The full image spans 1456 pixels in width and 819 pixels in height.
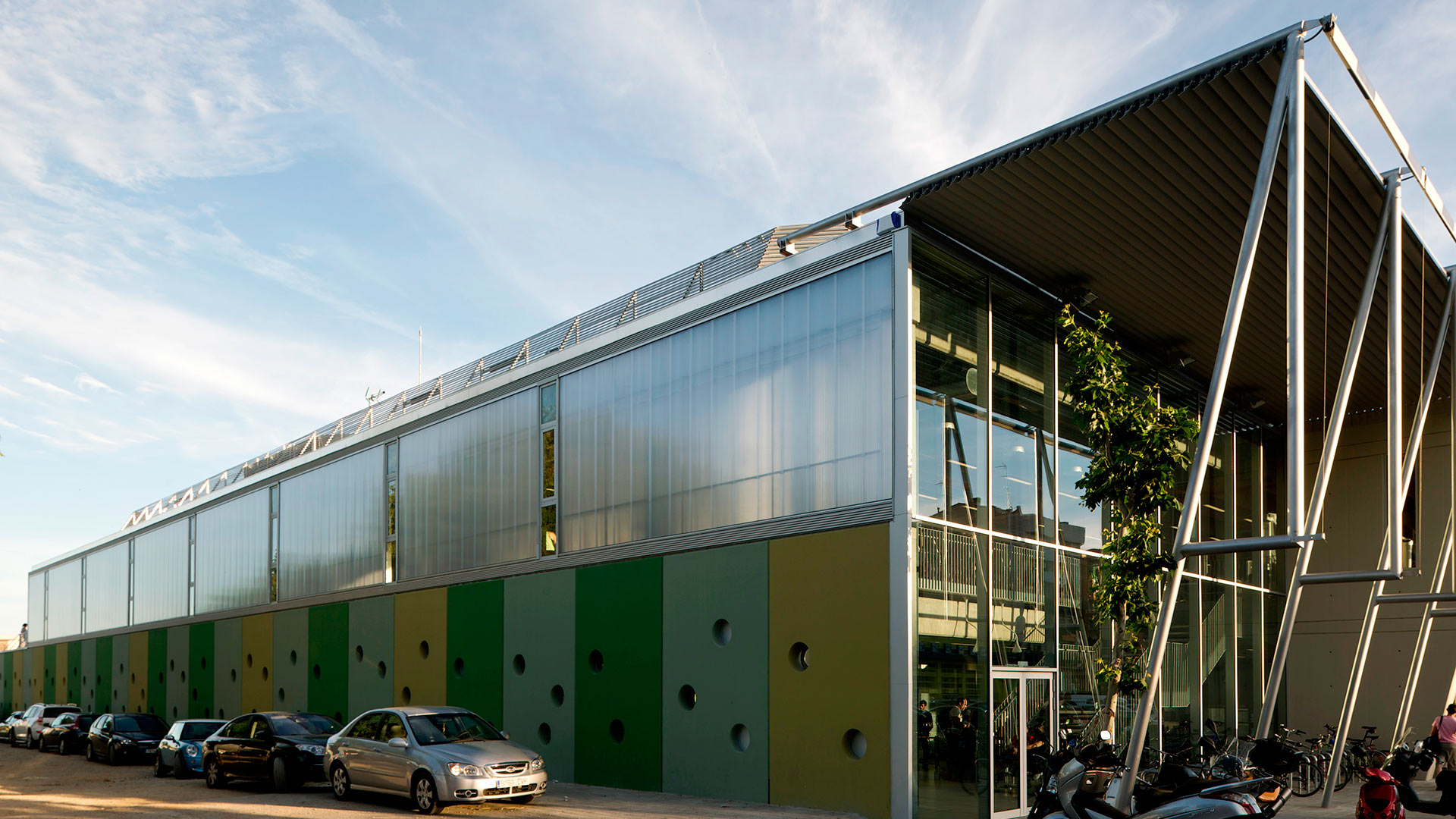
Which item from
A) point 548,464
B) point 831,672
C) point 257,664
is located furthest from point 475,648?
point 257,664

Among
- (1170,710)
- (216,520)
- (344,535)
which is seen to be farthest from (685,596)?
(216,520)

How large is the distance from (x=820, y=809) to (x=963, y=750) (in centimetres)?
207

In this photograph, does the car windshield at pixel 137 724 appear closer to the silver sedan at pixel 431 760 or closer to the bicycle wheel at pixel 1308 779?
the silver sedan at pixel 431 760

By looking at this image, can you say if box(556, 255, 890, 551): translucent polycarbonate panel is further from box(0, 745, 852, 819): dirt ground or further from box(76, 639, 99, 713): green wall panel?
box(76, 639, 99, 713): green wall panel

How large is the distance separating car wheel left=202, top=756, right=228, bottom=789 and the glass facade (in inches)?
486

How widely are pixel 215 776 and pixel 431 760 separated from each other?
6.58m

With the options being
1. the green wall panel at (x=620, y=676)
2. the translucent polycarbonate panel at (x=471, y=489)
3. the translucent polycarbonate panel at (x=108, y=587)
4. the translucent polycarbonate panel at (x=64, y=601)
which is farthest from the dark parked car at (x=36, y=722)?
the green wall panel at (x=620, y=676)

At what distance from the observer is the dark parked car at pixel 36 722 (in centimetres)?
3372

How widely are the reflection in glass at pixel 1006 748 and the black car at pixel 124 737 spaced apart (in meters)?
19.1

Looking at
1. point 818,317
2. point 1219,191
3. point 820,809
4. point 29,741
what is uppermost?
point 1219,191

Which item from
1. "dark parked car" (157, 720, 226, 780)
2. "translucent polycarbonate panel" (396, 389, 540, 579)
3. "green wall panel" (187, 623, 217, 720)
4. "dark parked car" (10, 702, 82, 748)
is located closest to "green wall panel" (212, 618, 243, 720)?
"green wall panel" (187, 623, 217, 720)

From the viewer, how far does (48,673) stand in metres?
53.4

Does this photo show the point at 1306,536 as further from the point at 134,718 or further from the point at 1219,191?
the point at 134,718

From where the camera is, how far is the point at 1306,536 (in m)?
12.1
